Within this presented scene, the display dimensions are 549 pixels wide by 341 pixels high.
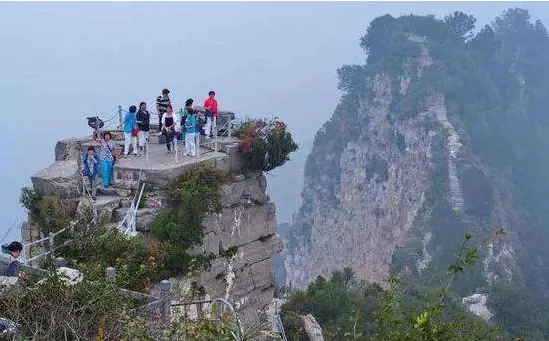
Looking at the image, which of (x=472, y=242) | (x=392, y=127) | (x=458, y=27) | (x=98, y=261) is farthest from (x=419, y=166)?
(x=98, y=261)

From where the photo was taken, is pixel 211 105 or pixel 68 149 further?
pixel 211 105

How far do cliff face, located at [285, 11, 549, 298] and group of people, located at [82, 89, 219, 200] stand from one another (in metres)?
31.9

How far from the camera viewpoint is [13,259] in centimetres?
749

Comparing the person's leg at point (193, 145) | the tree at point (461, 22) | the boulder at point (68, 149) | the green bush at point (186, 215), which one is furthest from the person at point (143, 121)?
the tree at point (461, 22)

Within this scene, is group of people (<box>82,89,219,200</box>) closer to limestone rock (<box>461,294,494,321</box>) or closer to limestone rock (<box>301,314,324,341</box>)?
limestone rock (<box>301,314,324,341</box>)

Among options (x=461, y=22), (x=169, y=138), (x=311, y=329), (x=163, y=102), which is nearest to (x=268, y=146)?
(x=169, y=138)

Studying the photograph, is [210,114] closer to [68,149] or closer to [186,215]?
[68,149]

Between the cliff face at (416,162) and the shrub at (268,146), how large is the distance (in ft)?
105

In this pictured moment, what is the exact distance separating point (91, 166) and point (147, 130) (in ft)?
6.14

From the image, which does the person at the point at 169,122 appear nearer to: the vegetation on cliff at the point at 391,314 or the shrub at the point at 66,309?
the vegetation on cliff at the point at 391,314

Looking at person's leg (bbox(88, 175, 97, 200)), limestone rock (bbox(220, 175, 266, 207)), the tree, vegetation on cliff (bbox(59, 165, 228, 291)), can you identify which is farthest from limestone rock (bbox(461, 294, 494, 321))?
the tree

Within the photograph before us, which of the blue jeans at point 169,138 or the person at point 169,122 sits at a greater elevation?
the person at point 169,122

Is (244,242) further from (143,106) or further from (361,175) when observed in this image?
(361,175)

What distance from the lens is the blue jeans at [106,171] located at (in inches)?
437
